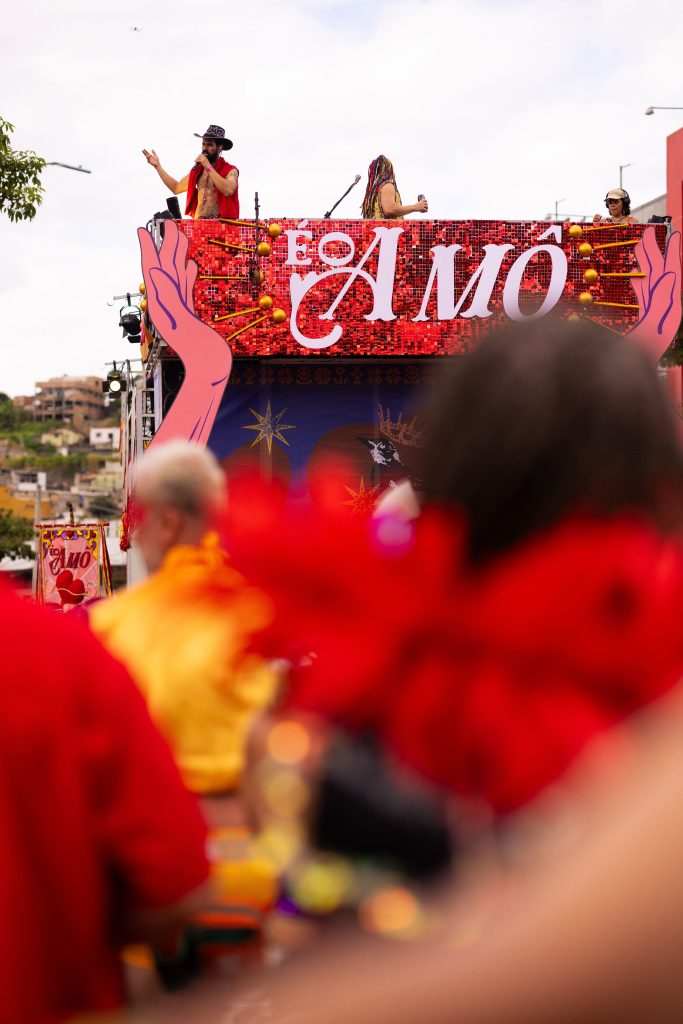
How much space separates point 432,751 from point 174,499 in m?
1.77

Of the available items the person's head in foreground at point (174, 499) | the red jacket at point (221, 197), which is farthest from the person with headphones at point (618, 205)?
the person's head in foreground at point (174, 499)

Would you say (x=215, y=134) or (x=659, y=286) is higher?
(x=215, y=134)

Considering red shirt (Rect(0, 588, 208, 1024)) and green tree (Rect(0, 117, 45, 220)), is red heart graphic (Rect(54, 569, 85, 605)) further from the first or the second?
red shirt (Rect(0, 588, 208, 1024))

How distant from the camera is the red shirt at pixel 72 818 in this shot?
4.66 ft

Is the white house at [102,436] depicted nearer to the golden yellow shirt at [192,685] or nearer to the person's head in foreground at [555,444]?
the golden yellow shirt at [192,685]

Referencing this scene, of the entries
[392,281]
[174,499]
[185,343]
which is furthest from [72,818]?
[392,281]

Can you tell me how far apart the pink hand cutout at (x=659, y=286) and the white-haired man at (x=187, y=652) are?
10.7m

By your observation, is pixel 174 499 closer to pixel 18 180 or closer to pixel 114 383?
pixel 18 180

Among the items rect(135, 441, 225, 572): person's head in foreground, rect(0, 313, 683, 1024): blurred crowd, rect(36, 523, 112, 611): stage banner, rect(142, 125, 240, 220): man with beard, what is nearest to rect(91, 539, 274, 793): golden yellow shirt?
rect(135, 441, 225, 572): person's head in foreground

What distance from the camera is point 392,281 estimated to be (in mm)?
12398

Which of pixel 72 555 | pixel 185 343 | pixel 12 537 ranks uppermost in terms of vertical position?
pixel 185 343

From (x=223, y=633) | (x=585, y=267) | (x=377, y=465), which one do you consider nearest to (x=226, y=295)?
(x=377, y=465)

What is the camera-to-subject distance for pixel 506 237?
1256cm

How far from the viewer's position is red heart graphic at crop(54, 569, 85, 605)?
1509 centimetres
